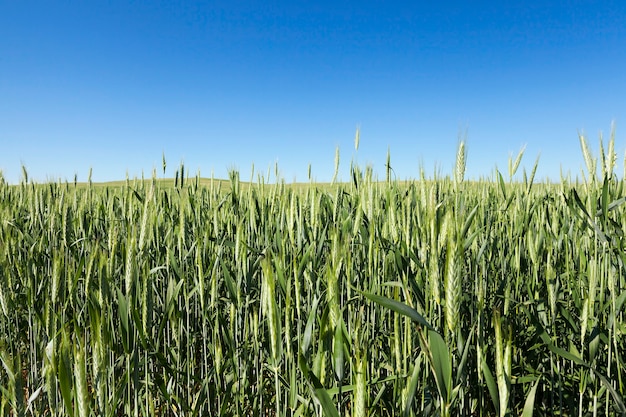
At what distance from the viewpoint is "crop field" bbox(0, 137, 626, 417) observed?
714mm

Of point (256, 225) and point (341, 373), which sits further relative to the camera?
point (256, 225)

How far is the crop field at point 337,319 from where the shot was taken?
2.34 feet

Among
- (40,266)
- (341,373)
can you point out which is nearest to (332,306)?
(341,373)

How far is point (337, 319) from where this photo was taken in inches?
27.9

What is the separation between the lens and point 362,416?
1.96 feet

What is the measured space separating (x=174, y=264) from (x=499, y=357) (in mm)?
1009

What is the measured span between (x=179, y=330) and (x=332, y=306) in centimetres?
67

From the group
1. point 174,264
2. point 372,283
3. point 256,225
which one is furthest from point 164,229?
point 372,283

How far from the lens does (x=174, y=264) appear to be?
50.9 inches

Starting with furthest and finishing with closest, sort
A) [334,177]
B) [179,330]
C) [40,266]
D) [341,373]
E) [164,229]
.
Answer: [164,229] < [40,266] < [334,177] < [179,330] < [341,373]

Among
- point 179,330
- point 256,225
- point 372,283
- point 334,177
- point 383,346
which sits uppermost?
point 334,177

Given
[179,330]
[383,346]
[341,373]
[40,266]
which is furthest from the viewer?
[40,266]

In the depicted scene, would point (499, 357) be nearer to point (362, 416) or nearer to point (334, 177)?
point (362, 416)

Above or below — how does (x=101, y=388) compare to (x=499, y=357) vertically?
below
